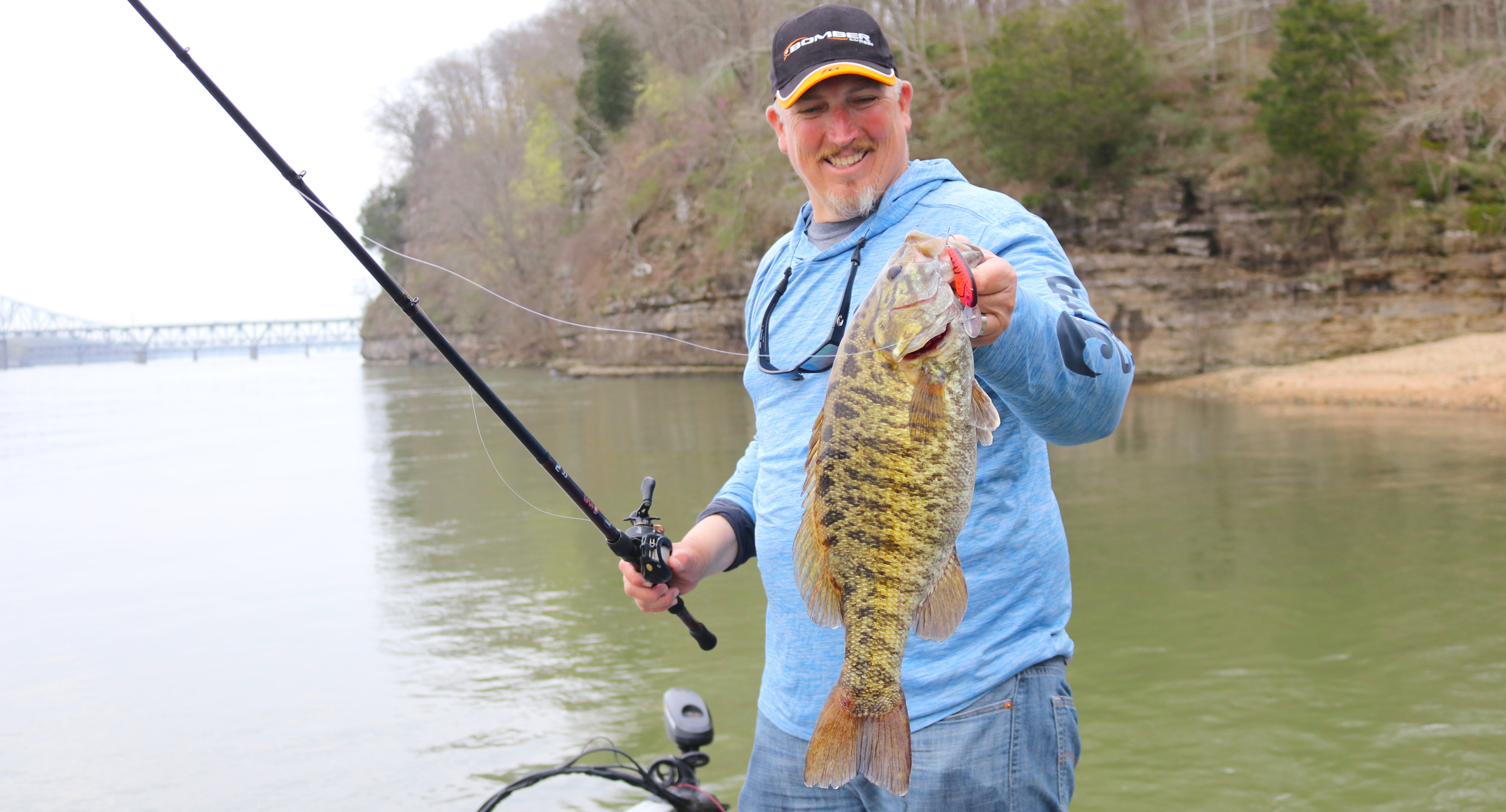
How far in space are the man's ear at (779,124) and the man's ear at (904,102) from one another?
0.02 m

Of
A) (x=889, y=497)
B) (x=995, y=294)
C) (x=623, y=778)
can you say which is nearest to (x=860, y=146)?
(x=995, y=294)

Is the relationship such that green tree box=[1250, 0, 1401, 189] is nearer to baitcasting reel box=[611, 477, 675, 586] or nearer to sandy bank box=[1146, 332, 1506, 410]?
sandy bank box=[1146, 332, 1506, 410]

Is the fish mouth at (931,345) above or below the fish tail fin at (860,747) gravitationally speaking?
above

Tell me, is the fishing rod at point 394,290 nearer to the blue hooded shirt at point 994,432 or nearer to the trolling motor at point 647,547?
the trolling motor at point 647,547

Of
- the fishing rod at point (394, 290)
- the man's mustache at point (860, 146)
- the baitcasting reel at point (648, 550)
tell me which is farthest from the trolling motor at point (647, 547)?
the man's mustache at point (860, 146)

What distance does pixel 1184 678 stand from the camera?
20.2 feet

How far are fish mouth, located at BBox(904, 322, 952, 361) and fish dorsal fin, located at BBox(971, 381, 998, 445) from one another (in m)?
0.12

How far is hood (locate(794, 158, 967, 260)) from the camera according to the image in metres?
2.10

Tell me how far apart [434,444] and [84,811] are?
1476cm

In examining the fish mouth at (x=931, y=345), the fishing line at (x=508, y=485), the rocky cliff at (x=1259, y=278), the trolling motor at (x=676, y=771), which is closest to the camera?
the fish mouth at (x=931, y=345)

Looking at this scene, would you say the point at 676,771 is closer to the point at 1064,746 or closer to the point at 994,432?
the point at 1064,746

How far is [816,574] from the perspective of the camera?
1879mm

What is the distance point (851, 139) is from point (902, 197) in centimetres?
17

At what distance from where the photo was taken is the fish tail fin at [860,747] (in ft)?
5.99
